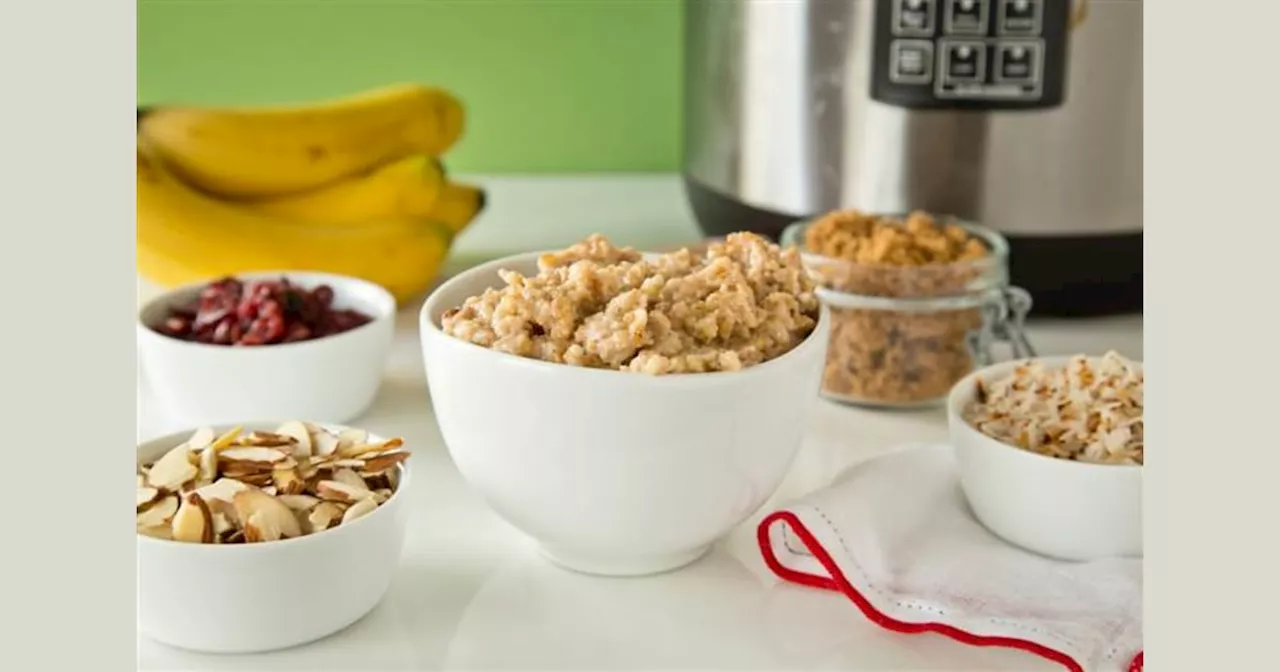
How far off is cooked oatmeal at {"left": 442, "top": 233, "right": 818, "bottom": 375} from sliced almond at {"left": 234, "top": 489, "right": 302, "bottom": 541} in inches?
4.1

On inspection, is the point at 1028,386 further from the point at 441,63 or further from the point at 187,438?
the point at 441,63

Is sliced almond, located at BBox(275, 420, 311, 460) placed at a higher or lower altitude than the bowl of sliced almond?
higher

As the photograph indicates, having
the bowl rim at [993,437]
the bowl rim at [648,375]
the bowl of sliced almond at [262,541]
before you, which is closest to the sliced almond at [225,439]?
the bowl of sliced almond at [262,541]

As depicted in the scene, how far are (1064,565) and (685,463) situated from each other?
20 cm

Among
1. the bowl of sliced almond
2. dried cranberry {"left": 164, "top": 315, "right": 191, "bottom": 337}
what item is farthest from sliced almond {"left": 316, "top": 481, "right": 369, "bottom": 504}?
dried cranberry {"left": 164, "top": 315, "right": 191, "bottom": 337}

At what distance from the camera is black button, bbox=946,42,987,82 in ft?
3.10

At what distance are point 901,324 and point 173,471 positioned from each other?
45 cm

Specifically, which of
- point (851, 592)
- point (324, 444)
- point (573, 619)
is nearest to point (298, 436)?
point (324, 444)

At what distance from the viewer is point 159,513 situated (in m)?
0.62

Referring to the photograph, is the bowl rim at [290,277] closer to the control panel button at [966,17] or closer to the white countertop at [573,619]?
the white countertop at [573,619]

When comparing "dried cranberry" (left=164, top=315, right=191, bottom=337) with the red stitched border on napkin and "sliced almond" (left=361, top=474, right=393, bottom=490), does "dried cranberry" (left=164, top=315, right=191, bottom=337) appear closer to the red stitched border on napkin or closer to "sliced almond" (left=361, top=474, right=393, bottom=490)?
"sliced almond" (left=361, top=474, right=393, bottom=490)

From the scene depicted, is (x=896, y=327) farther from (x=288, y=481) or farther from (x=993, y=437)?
(x=288, y=481)

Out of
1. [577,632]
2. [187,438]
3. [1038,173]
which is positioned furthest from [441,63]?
[577,632]

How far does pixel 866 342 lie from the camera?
2.95 ft
